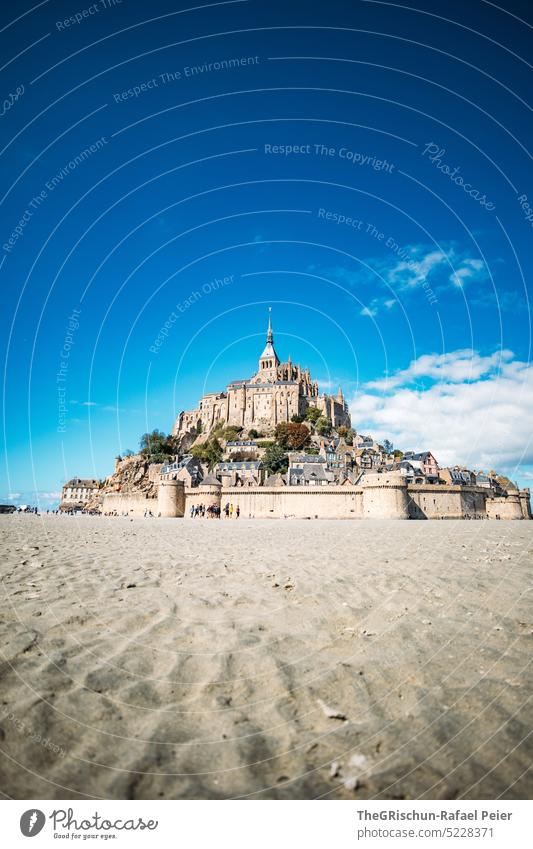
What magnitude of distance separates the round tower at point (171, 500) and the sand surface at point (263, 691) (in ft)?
164

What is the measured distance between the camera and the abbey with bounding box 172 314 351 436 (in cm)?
12700

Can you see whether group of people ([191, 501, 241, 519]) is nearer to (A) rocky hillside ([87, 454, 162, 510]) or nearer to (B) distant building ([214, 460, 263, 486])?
(B) distant building ([214, 460, 263, 486])

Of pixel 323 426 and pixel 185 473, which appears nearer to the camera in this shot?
pixel 185 473

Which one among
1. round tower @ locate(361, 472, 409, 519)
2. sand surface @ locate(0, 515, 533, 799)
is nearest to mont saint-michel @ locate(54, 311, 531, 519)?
round tower @ locate(361, 472, 409, 519)

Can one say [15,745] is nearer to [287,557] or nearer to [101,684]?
[101,684]

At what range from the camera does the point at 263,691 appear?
4.15 meters

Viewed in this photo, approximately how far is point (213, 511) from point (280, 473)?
98.1 feet

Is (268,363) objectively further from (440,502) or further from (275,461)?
(440,502)

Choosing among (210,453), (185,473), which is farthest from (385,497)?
(210,453)

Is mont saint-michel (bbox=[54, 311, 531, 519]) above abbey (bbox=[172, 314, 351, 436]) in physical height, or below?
below

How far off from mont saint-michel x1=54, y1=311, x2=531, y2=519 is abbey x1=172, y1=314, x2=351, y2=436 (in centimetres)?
36

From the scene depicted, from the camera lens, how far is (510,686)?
167 inches

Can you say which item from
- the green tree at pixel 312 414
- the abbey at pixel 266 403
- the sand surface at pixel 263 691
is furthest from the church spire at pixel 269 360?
the sand surface at pixel 263 691

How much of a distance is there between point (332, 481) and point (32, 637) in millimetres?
58893
